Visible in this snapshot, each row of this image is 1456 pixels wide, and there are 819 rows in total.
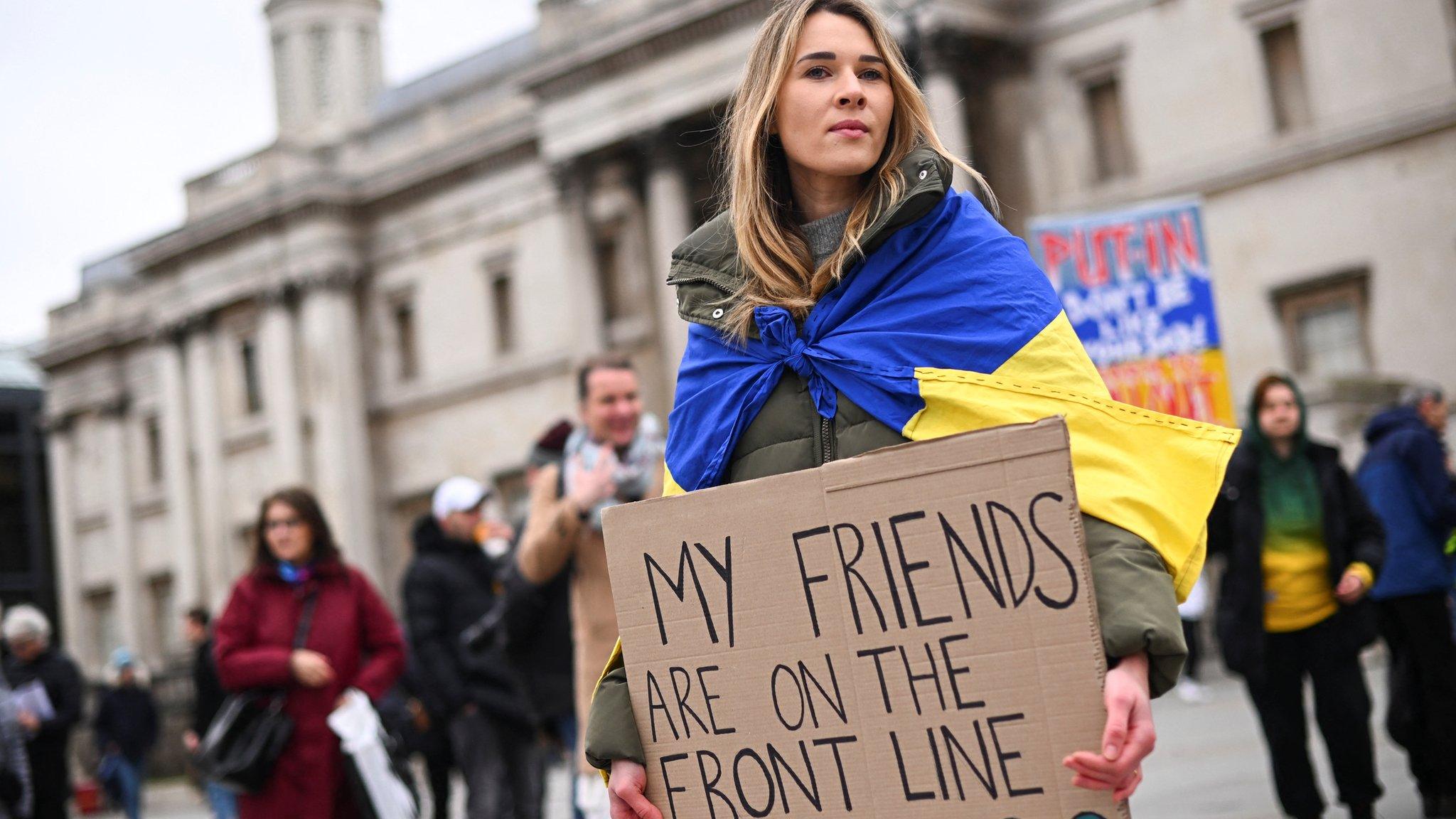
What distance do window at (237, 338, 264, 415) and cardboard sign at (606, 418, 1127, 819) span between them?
39093 millimetres

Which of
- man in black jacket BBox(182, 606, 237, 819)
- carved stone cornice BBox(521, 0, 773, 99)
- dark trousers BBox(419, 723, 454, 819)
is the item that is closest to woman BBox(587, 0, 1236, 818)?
man in black jacket BBox(182, 606, 237, 819)

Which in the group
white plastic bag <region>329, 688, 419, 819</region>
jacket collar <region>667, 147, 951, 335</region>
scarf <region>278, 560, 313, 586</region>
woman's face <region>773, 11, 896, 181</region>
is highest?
woman's face <region>773, 11, 896, 181</region>

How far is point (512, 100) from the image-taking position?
35.2 m

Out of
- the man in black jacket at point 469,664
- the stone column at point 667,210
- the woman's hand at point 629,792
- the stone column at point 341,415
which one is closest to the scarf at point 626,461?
the man in black jacket at point 469,664

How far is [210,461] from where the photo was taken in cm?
4050

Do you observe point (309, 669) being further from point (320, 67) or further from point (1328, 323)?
point (320, 67)

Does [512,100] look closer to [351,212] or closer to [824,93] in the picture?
[351,212]

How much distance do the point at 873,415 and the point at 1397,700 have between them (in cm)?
598

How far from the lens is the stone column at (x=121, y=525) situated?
146 feet

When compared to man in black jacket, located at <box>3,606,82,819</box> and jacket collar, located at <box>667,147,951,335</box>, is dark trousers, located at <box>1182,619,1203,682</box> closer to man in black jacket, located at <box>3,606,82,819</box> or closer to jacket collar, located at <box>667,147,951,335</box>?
man in black jacket, located at <box>3,606,82,819</box>

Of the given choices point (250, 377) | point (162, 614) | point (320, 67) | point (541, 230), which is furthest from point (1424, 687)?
point (162, 614)

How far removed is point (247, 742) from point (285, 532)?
85cm

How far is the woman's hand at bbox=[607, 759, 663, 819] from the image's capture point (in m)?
2.37

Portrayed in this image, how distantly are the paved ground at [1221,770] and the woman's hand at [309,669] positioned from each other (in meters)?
3.92
